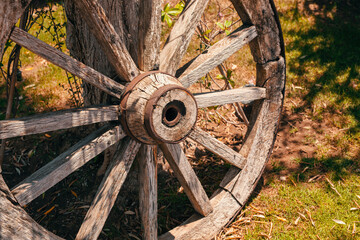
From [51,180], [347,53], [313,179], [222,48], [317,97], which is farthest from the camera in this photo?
[347,53]

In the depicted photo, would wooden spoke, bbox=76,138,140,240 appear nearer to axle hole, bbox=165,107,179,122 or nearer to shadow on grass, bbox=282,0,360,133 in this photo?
axle hole, bbox=165,107,179,122

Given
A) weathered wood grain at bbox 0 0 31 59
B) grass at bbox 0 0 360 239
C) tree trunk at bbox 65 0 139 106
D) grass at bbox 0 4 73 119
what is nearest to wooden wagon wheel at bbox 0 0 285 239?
weathered wood grain at bbox 0 0 31 59

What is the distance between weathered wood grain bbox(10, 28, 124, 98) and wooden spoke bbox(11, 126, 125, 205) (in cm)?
24

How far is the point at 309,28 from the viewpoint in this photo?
4445mm

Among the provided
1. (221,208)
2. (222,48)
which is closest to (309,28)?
(222,48)

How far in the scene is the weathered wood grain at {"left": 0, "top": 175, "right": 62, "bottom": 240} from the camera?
154 cm

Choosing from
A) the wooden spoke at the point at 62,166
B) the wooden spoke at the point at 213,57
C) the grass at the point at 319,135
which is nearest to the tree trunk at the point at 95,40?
the wooden spoke at the point at 62,166

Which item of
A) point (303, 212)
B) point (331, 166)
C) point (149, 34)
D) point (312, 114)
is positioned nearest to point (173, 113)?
point (149, 34)

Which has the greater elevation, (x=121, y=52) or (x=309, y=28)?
(x=121, y=52)

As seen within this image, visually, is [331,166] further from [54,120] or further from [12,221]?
[12,221]

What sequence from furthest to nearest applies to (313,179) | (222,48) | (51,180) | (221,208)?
1. (313,179)
2. (221,208)
3. (222,48)
4. (51,180)

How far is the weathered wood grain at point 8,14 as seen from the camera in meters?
1.42

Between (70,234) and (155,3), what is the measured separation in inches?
72.8

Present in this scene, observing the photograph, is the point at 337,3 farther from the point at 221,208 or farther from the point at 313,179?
the point at 221,208
